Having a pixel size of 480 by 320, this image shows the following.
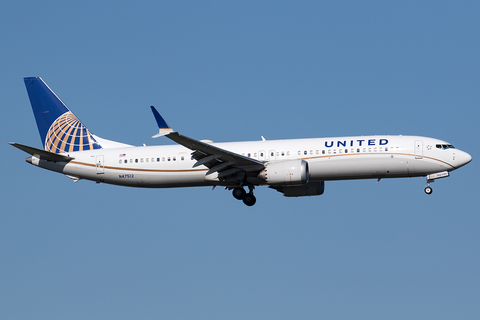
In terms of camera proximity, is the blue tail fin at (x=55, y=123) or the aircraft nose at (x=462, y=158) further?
the blue tail fin at (x=55, y=123)

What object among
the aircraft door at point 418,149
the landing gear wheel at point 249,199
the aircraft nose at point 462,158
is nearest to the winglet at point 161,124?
the landing gear wheel at point 249,199

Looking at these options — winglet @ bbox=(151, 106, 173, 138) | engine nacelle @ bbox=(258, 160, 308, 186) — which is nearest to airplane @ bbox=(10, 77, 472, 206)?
engine nacelle @ bbox=(258, 160, 308, 186)

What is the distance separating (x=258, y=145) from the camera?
136 feet

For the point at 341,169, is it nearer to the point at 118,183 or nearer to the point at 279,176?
the point at 279,176

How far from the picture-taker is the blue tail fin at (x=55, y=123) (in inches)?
1777

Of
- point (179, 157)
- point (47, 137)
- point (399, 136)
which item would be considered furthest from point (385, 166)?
point (47, 137)

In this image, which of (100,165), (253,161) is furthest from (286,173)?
(100,165)

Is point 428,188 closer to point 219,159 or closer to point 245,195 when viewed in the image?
point 245,195

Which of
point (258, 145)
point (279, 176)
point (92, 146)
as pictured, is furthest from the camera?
point (92, 146)

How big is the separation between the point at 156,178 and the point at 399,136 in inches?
621

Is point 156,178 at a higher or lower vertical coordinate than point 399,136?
lower

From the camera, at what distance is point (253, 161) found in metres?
39.3

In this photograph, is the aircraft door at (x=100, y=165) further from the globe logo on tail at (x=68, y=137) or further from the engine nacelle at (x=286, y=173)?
the engine nacelle at (x=286, y=173)

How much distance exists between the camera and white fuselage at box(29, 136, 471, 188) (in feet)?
129
